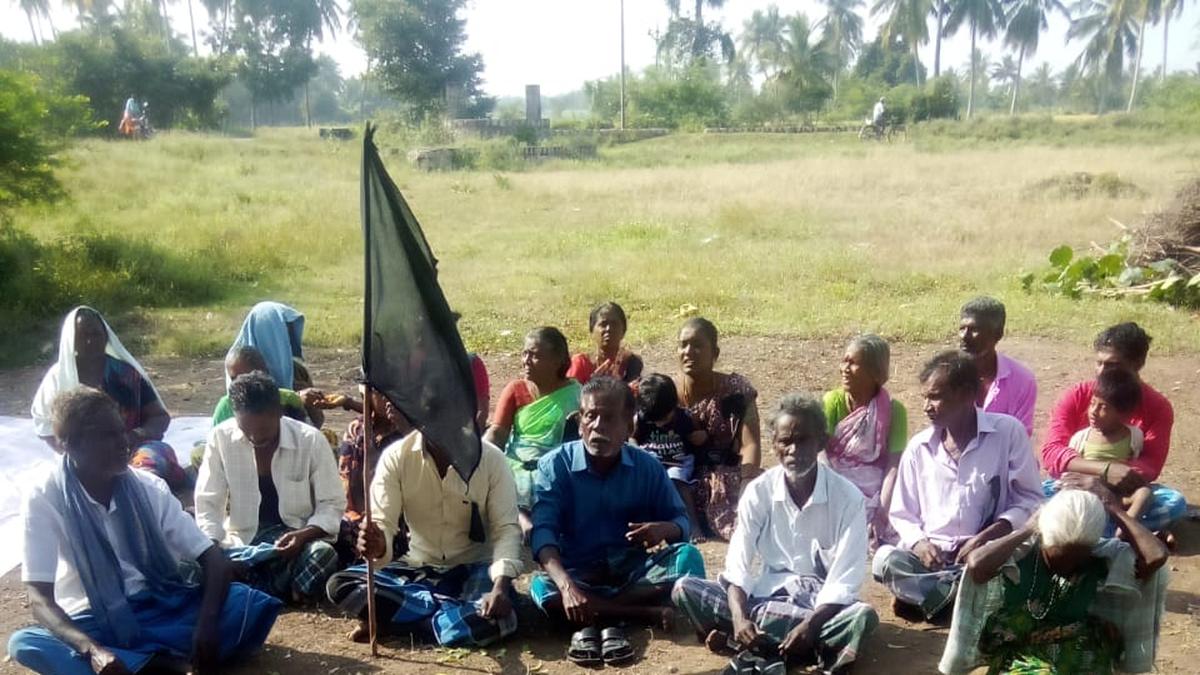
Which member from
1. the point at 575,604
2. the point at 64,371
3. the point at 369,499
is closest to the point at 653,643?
the point at 575,604

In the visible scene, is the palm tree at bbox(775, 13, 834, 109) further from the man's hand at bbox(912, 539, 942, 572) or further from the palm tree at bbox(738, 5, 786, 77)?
the man's hand at bbox(912, 539, 942, 572)

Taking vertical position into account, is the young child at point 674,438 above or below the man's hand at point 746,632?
above

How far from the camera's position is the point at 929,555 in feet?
13.6

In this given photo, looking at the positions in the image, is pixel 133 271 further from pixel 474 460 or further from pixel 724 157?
pixel 724 157

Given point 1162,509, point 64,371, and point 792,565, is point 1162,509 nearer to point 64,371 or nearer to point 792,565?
point 792,565

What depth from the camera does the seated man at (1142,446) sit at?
4645mm

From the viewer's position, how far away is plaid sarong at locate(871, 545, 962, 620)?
13.4 feet

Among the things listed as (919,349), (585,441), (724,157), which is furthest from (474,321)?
(724,157)

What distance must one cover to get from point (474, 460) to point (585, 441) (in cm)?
51

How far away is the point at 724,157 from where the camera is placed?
2933 cm

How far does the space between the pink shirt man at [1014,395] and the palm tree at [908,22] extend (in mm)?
58907

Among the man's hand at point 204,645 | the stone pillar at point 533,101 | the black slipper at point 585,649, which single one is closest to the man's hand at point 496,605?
the black slipper at point 585,649

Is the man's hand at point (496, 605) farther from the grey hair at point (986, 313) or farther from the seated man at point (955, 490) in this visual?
the grey hair at point (986, 313)

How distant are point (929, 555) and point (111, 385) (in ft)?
14.1
